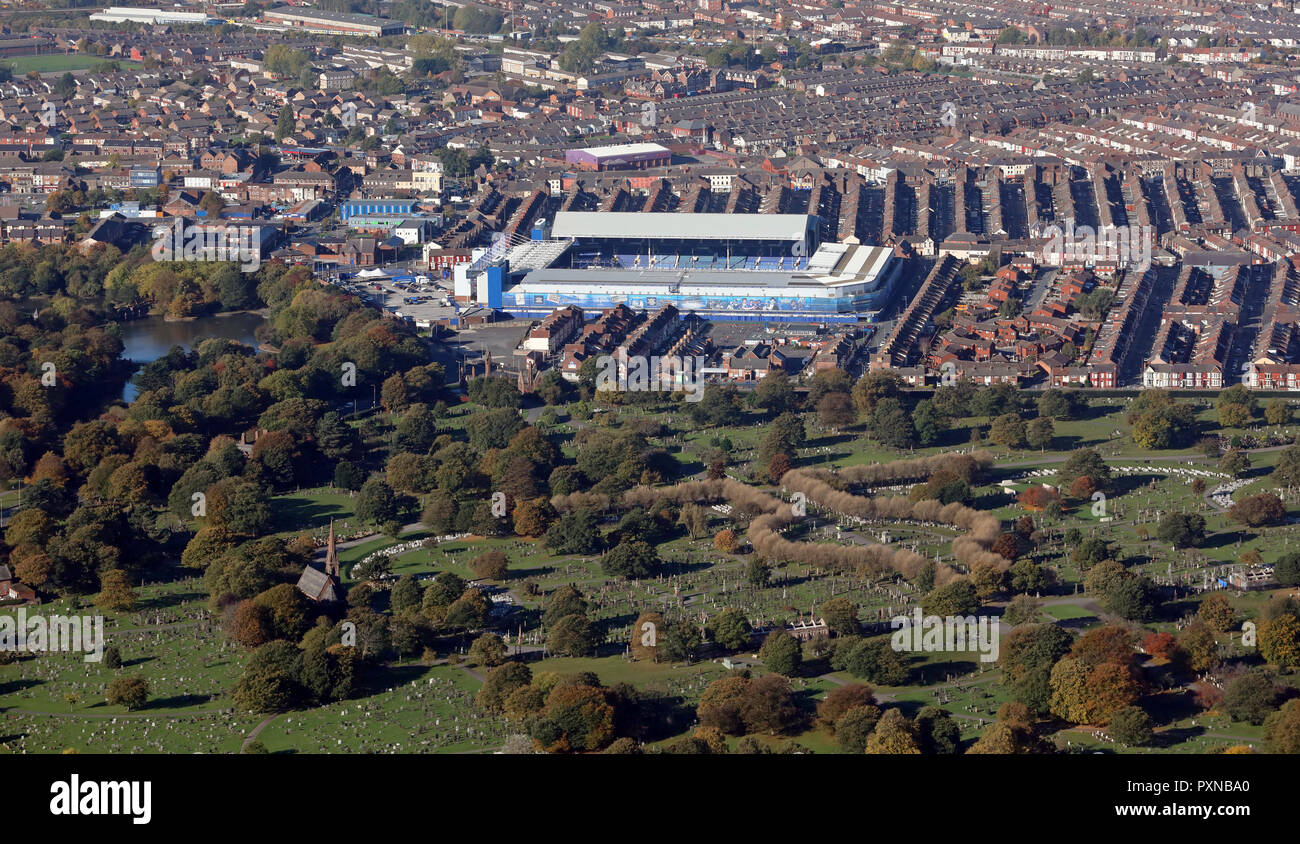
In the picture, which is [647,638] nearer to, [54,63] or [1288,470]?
[1288,470]

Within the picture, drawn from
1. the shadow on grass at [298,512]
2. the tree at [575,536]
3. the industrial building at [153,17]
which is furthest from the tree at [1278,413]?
the industrial building at [153,17]

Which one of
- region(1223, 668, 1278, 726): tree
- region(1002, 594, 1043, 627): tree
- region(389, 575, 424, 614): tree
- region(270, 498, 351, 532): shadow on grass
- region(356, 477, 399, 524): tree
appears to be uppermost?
region(1223, 668, 1278, 726): tree

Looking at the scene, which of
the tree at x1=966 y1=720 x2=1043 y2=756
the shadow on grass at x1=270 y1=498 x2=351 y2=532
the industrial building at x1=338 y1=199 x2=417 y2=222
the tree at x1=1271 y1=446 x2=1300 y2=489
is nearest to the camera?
the tree at x1=966 y1=720 x2=1043 y2=756

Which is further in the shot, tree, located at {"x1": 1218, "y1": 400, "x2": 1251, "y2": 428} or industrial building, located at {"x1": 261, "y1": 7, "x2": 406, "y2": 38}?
industrial building, located at {"x1": 261, "y1": 7, "x2": 406, "y2": 38}

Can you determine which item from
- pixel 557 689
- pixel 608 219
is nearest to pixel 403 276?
pixel 608 219

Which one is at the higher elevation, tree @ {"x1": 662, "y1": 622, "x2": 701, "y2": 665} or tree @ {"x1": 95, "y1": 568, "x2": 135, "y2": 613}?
tree @ {"x1": 662, "y1": 622, "x2": 701, "y2": 665}

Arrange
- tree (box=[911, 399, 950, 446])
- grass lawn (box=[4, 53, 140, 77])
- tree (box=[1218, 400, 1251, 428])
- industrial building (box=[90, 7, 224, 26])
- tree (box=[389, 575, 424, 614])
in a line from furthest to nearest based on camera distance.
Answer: industrial building (box=[90, 7, 224, 26]) < grass lawn (box=[4, 53, 140, 77]) < tree (box=[1218, 400, 1251, 428]) < tree (box=[911, 399, 950, 446]) < tree (box=[389, 575, 424, 614])

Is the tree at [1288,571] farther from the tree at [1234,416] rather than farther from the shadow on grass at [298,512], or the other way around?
the shadow on grass at [298,512]

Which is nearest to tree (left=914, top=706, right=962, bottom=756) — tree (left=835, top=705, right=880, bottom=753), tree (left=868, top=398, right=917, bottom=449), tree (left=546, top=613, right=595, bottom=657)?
tree (left=835, top=705, right=880, bottom=753)

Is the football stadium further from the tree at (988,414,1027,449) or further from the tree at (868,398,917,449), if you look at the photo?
the tree at (988,414,1027,449)
